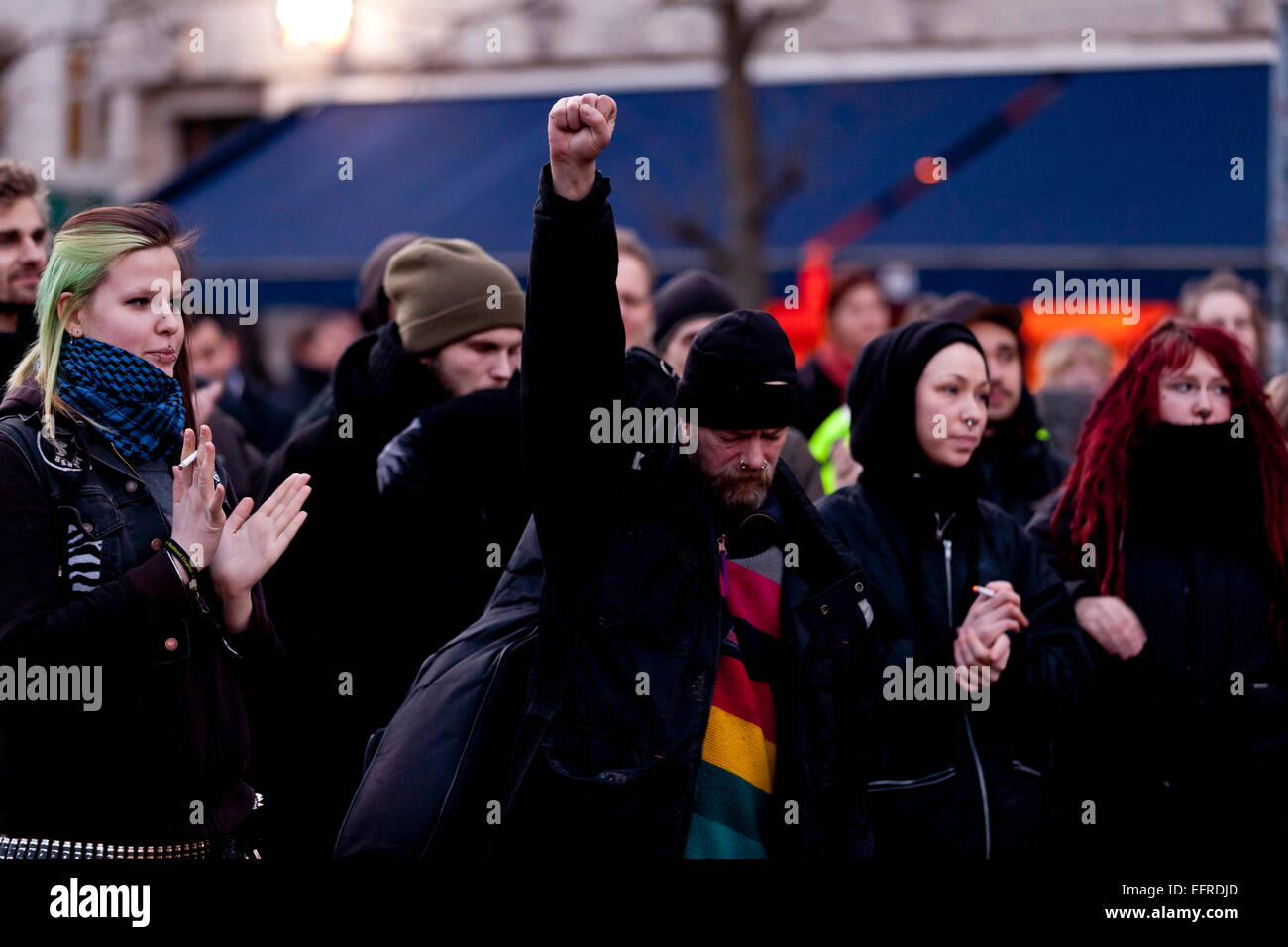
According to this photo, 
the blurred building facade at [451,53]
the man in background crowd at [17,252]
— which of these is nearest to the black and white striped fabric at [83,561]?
the man in background crowd at [17,252]

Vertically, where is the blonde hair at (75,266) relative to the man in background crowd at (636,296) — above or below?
below

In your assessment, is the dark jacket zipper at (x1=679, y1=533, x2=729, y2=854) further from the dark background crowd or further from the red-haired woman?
the red-haired woman

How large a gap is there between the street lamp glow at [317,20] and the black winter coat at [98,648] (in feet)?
21.1

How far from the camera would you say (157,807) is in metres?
2.75

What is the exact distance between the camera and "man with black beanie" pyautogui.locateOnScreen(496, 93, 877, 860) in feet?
9.30

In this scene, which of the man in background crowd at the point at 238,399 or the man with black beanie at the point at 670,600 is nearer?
the man with black beanie at the point at 670,600

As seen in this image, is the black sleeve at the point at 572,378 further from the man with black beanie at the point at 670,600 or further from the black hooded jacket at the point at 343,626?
the black hooded jacket at the point at 343,626

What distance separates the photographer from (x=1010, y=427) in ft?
17.5

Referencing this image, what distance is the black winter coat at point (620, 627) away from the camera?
2.83 meters

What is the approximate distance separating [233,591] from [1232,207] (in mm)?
11258

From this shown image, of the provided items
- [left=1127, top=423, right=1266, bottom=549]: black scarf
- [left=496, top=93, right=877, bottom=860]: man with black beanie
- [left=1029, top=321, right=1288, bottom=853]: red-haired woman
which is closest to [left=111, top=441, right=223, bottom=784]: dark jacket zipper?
[left=496, top=93, right=877, bottom=860]: man with black beanie

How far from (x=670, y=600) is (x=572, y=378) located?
0.48 m

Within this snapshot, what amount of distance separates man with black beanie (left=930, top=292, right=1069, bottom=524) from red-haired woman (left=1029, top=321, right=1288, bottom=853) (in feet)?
2.61
